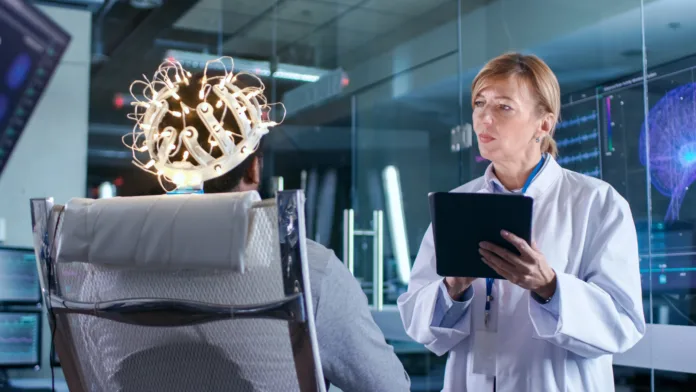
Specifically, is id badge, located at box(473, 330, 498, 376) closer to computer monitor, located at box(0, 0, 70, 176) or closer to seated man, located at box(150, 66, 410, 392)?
seated man, located at box(150, 66, 410, 392)

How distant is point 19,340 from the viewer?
358cm

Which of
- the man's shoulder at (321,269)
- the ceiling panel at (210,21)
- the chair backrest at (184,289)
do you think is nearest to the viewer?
the chair backrest at (184,289)

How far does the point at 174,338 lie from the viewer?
1.09 meters

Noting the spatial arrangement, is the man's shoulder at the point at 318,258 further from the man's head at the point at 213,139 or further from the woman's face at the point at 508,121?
the woman's face at the point at 508,121

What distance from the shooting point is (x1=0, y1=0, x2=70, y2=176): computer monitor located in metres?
4.50

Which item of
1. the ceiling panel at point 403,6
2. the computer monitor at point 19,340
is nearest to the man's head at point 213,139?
Result: the computer monitor at point 19,340

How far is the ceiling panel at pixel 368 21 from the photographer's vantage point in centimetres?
581

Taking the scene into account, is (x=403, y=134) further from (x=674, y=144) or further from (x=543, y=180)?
(x=543, y=180)

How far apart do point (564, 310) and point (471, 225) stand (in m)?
0.21

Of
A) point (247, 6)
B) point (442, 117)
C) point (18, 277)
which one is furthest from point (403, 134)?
point (18, 277)

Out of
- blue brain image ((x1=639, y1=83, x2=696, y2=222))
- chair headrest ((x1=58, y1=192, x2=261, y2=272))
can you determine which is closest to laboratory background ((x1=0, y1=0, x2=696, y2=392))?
blue brain image ((x1=639, y1=83, x2=696, y2=222))

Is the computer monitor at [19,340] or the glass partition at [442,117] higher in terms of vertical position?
the glass partition at [442,117]

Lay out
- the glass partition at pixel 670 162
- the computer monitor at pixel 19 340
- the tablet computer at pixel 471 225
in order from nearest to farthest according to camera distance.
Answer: the tablet computer at pixel 471 225
the glass partition at pixel 670 162
the computer monitor at pixel 19 340

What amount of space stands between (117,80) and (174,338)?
5.41 meters
